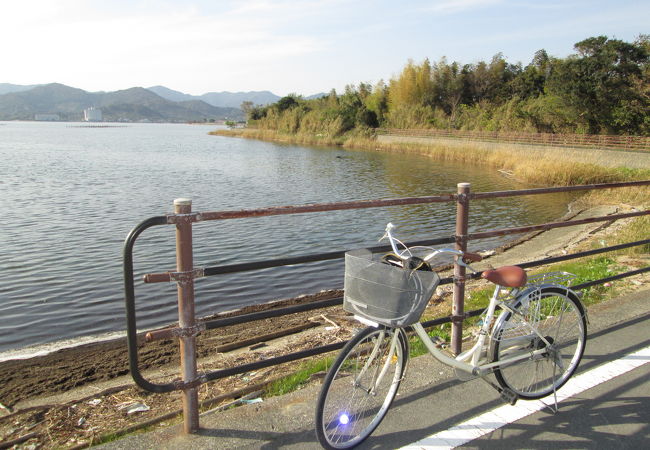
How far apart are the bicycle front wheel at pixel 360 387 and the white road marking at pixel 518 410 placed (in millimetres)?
271

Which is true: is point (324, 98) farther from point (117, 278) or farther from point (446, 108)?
point (117, 278)

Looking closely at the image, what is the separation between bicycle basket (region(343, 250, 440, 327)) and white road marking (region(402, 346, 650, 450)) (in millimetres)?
798

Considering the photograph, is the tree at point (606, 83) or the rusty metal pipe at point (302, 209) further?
the tree at point (606, 83)

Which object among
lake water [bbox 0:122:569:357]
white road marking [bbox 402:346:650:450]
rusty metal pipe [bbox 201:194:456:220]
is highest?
rusty metal pipe [bbox 201:194:456:220]

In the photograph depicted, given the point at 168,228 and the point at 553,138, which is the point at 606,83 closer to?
the point at 553,138

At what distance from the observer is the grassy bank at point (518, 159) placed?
23.7m

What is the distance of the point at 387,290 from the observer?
7.81 ft

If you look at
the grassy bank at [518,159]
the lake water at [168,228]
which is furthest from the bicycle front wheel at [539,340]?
the grassy bank at [518,159]

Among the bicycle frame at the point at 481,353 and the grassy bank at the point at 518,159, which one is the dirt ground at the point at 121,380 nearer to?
the bicycle frame at the point at 481,353

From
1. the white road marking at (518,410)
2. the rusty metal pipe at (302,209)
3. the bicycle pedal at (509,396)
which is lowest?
the white road marking at (518,410)

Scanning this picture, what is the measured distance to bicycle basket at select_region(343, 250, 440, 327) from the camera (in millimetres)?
2365

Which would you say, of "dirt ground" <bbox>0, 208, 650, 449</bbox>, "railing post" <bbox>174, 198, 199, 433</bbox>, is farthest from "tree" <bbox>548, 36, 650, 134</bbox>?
"railing post" <bbox>174, 198, 199, 433</bbox>

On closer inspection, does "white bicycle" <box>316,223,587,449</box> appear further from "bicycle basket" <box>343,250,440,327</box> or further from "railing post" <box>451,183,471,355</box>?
"railing post" <box>451,183,471,355</box>

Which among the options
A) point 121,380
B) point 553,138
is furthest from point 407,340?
point 553,138
